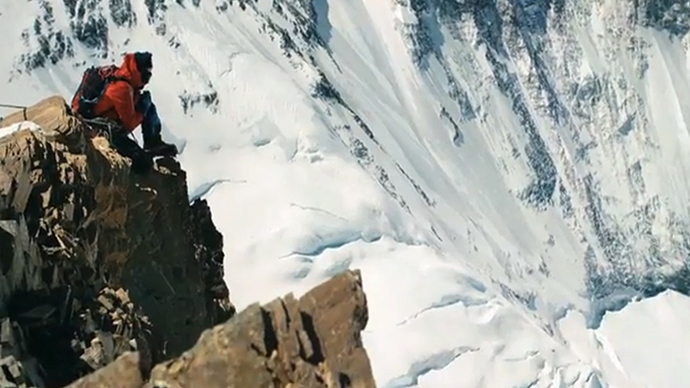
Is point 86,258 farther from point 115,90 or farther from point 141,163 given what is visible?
point 141,163

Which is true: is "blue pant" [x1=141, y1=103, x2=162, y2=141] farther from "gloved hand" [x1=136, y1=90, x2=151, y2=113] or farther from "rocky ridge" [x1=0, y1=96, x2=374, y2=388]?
"rocky ridge" [x1=0, y1=96, x2=374, y2=388]

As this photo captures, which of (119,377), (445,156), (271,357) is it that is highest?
(445,156)

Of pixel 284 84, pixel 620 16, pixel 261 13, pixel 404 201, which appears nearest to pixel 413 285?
pixel 404 201

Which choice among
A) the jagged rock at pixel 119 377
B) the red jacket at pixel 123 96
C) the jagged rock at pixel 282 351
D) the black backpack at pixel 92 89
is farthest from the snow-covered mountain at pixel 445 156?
the jagged rock at pixel 119 377

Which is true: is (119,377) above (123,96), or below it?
below

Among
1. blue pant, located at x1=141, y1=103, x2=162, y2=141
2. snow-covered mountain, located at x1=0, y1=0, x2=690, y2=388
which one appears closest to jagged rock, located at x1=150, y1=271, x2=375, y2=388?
blue pant, located at x1=141, y1=103, x2=162, y2=141

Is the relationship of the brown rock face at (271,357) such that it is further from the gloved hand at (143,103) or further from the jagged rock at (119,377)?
the gloved hand at (143,103)

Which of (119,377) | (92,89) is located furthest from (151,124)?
(119,377)
